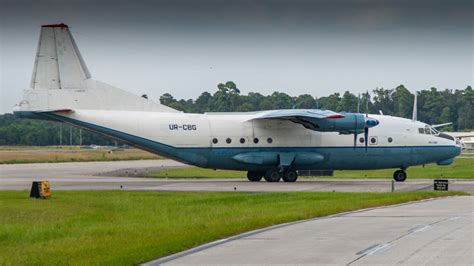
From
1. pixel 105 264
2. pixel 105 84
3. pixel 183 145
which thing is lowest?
pixel 105 264

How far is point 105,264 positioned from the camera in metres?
18.0

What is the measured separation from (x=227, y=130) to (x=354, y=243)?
29884mm

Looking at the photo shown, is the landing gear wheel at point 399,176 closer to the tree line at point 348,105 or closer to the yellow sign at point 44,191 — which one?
the yellow sign at point 44,191

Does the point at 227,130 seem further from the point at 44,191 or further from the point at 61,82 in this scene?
the point at 44,191

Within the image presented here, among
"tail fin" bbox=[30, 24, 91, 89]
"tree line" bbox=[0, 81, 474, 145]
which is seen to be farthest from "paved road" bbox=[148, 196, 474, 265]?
"tree line" bbox=[0, 81, 474, 145]

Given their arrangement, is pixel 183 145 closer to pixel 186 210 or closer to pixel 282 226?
pixel 186 210

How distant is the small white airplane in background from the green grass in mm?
7681

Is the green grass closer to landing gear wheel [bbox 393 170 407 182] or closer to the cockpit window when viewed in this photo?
landing gear wheel [bbox 393 170 407 182]

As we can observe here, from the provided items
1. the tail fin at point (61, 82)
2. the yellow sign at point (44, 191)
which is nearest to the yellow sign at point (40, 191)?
the yellow sign at point (44, 191)

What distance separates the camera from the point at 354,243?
21047 mm

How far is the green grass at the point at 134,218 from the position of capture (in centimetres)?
2020

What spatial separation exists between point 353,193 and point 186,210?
11.9 meters

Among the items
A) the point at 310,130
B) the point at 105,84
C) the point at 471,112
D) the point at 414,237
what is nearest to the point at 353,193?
the point at 310,130

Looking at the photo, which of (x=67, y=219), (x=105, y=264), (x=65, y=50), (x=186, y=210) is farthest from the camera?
(x=65, y=50)
